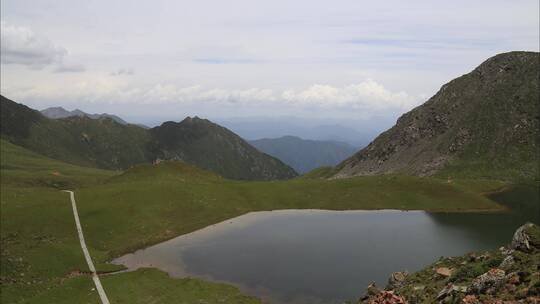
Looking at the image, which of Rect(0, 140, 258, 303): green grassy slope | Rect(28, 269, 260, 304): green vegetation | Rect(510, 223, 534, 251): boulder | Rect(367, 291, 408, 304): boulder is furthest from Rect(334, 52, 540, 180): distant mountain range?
Rect(367, 291, 408, 304): boulder

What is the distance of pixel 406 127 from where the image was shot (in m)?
185

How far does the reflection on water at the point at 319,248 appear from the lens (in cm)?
4719

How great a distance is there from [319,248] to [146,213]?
33632 millimetres

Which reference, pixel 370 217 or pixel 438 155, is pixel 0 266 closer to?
pixel 370 217

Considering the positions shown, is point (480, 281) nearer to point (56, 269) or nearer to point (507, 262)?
point (507, 262)

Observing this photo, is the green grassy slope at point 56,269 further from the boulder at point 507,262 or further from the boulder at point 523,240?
the boulder at point 523,240

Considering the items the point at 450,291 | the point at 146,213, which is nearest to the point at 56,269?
the point at 146,213

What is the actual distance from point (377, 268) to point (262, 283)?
13371 millimetres

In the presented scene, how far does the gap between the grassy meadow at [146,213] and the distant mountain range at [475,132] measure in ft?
142

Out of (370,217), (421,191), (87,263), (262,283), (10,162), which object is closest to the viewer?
(262,283)

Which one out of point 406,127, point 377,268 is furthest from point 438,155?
point 377,268

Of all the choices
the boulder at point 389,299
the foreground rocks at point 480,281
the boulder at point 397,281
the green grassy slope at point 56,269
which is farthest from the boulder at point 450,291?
the green grassy slope at point 56,269

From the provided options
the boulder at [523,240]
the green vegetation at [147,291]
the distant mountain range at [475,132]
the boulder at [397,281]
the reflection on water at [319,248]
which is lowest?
the green vegetation at [147,291]

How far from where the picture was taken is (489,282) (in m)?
26.6
